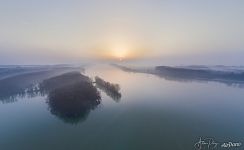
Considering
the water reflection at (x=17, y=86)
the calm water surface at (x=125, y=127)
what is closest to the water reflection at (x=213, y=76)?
the calm water surface at (x=125, y=127)

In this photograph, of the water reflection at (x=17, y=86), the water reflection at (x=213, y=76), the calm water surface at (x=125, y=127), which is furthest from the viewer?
the water reflection at (x=213, y=76)

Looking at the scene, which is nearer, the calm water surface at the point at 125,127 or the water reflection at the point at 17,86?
the calm water surface at the point at 125,127

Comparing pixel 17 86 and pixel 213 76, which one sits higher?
pixel 213 76

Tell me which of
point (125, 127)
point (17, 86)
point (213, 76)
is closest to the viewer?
point (125, 127)

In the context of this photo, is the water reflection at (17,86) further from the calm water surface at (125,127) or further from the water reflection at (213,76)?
the water reflection at (213,76)

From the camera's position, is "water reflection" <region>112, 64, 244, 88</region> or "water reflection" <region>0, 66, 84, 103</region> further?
"water reflection" <region>112, 64, 244, 88</region>

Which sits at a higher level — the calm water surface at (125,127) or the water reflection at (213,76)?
the water reflection at (213,76)

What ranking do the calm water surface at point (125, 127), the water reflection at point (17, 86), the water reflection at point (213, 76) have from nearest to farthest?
1. the calm water surface at point (125, 127)
2. the water reflection at point (17, 86)
3. the water reflection at point (213, 76)

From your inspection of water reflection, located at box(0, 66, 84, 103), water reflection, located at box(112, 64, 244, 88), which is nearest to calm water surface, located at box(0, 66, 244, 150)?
water reflection, located at box(0, 66, 84, 103)

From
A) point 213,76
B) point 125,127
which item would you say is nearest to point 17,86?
point 125,127

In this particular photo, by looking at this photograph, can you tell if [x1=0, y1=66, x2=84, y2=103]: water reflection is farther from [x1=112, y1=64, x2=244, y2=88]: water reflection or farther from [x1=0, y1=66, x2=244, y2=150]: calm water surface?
[x1=112, y1=64, x2=244, y2=88]: water reflection

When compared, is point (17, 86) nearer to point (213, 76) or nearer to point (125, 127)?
point (125, 127)

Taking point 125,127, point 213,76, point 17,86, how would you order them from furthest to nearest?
point 213,76 < point 17,86 < point 125,127
